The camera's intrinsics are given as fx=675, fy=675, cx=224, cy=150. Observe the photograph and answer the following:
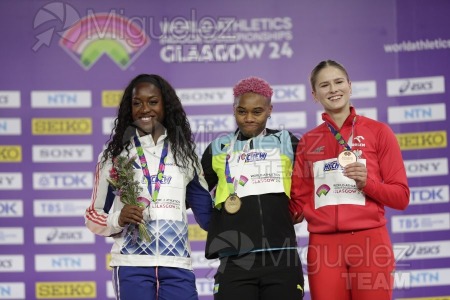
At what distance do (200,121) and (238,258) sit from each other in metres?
2.29

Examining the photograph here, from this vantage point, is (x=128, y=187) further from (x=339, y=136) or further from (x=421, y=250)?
(x=421, y=250)

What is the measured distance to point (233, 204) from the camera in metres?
2.99

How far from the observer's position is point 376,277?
2842 mm

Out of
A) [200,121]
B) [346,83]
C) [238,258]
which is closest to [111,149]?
[238,258]

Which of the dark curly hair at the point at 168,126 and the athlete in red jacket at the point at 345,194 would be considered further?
the dark curly hair at the point at 168,126

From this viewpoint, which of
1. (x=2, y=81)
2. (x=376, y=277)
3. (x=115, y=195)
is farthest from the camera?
(x=2, y=81)

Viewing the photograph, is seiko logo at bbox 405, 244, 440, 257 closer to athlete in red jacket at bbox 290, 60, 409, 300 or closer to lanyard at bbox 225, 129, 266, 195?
athlete in red jacket at bbox 290, 60, 409, 300

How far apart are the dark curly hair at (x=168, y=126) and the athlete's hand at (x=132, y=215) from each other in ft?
1.10

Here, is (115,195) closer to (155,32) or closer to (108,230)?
(108,230)

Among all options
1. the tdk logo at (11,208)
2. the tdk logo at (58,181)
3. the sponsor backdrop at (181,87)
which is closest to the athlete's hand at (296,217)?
the sponsor backdrop at (181,87)

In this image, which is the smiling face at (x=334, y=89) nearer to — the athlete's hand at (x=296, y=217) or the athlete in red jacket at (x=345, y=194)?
the athlete in red jacket at (x=345, y=194)

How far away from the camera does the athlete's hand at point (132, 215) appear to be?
285 cm

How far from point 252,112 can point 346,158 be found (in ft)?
1.59

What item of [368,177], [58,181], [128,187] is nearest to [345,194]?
[368,177]
